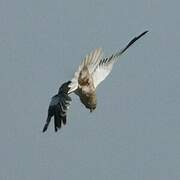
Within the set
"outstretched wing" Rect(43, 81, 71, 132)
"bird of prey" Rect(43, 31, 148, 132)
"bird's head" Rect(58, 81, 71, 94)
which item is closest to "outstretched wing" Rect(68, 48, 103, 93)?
"bird of prey" Rect(43, 31, 148, 132)

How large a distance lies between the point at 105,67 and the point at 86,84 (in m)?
1.19

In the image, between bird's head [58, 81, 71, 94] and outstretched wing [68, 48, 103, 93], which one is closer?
bird's head [58, 81, 71, 94]

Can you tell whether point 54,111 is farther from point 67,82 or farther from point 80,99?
point 80,99

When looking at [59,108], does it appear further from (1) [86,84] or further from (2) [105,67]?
(2) [105,67]

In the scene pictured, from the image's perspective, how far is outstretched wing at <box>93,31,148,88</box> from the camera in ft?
60.5

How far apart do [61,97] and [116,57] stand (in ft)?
12.3

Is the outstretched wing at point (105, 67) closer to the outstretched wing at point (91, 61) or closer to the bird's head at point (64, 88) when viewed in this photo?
the outstretched wing at point (91, 61)

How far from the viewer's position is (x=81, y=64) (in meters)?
18.2

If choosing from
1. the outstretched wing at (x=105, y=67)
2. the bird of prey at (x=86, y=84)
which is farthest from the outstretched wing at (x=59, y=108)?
the outstretched wing at (x=105, y=67)

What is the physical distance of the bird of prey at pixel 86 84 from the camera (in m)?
15.4

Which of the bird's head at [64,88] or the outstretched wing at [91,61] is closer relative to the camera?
the bird's head at [64,88]

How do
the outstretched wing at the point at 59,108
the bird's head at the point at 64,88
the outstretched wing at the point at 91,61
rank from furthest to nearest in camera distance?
the outstretched wing at the point at 91,61
the bird's head at the point at 64,88
the outstretched wing at the point at 59,108

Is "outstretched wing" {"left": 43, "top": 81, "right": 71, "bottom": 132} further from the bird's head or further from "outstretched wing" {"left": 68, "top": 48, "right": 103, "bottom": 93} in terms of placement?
"outstretched wing" {"left": 68, "top": 48, "right": 103, "bottom": 93}

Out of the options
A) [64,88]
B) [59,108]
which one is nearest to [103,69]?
[64,88]
